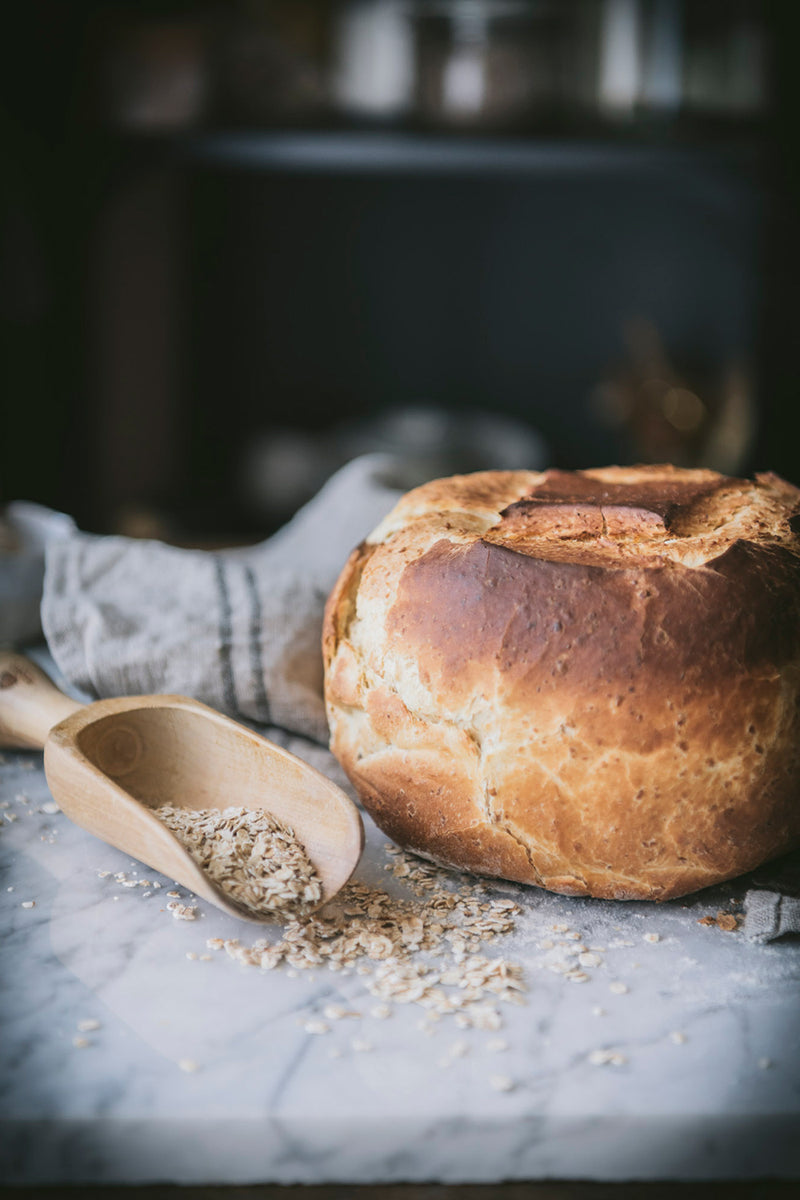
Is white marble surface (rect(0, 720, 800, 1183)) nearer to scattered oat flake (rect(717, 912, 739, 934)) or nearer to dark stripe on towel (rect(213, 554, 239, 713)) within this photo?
scattered oat flake (rect(717, 912, 739, 934))

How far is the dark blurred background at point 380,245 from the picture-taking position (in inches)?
73.2

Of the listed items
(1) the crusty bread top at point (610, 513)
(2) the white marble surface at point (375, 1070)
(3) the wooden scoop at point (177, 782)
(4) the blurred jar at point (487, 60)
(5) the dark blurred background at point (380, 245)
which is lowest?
(2) the white marble surface at point (375, 1070)

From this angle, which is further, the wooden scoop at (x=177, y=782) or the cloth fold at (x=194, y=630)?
the cloth fold at (x=194, y=630)

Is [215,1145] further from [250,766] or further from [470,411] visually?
[470,411]

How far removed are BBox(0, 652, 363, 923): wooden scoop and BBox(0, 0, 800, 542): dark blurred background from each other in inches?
41.9

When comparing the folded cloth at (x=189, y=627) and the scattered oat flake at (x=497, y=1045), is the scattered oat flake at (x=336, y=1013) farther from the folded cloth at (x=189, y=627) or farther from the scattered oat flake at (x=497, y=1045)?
the folded cloth at (x=189, y=627)

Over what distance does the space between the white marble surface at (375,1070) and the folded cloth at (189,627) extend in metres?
0.30

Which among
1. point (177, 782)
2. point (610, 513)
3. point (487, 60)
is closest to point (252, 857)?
point (177, 782)

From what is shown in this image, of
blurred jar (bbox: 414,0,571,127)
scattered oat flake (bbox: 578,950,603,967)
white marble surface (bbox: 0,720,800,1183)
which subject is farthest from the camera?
blurred jar (bbox: 414,0,571,127)

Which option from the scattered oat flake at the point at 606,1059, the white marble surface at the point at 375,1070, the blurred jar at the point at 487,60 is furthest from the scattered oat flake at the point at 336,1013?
the blurred jar at the point at 487,60

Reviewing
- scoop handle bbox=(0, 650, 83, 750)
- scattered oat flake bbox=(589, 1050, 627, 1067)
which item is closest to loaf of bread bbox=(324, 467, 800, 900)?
scattered oat flake bbox=(589, 1050, 627, 1067)

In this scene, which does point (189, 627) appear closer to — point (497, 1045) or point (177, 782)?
point (177, 782)

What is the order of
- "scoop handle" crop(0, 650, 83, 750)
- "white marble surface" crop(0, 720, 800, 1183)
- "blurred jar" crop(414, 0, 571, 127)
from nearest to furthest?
"white marble surface" crop(0, 720, 800, 1183) → "scoop handle" crop(0, 650, 83, 750) → "blurred jar" crop(414, 0, 571, 127)

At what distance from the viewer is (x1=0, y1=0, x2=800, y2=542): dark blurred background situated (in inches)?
73.2
